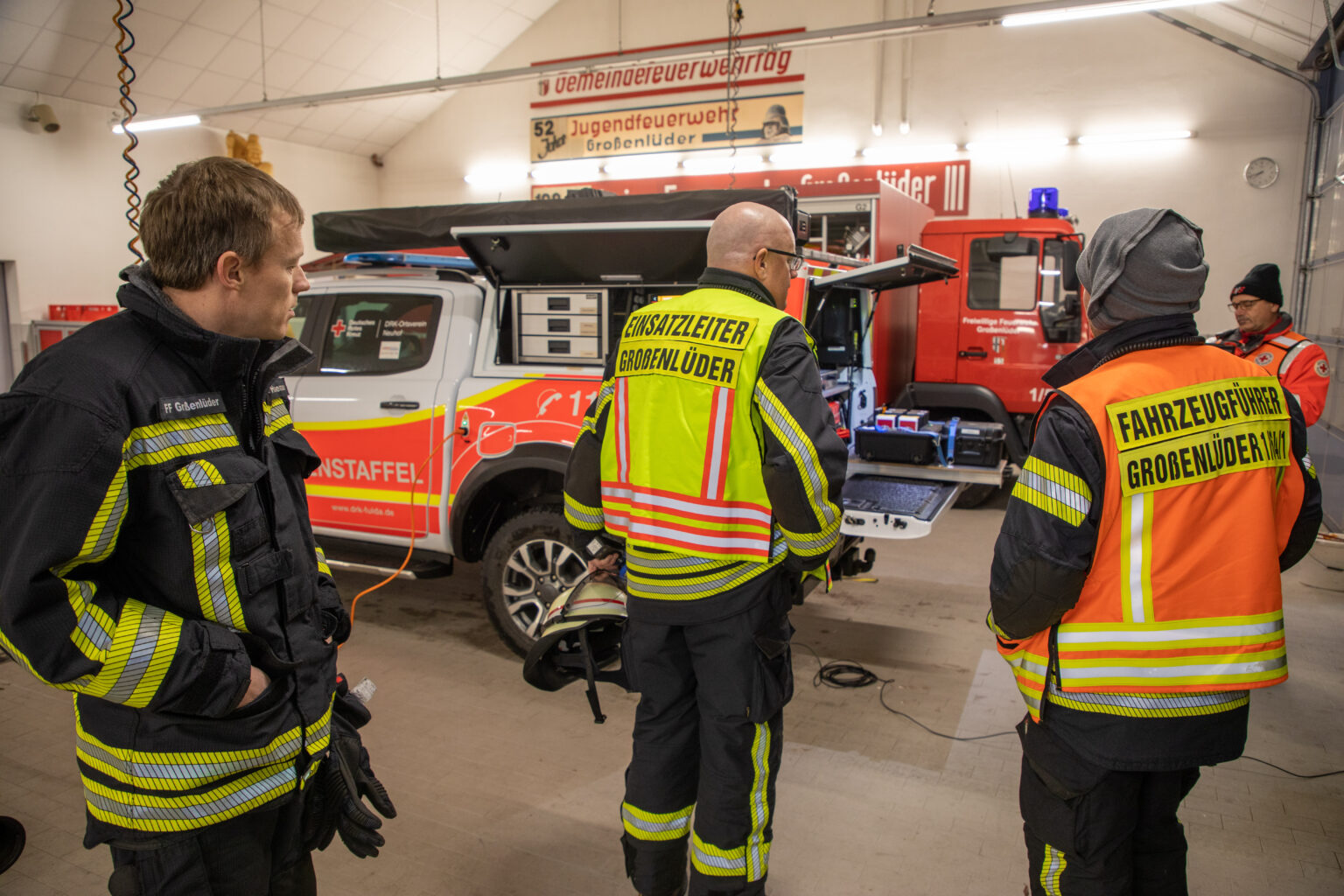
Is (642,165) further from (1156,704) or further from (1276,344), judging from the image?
(1156,704)

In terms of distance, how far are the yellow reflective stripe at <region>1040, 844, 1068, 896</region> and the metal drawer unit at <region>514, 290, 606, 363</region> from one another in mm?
2815

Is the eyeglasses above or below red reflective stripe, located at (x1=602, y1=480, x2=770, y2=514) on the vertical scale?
above

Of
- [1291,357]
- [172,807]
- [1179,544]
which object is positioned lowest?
[172,807]

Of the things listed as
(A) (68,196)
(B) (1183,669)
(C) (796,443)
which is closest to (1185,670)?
(B) (1183,669)

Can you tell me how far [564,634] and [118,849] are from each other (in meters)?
1.24

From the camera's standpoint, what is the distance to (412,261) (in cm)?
446

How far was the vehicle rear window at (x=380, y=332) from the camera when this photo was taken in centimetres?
434

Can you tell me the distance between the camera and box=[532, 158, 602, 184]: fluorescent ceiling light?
1385 cm

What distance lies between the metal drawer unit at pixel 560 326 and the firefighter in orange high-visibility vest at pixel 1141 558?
2590mm

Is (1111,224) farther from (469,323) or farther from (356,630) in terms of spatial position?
(356,630)

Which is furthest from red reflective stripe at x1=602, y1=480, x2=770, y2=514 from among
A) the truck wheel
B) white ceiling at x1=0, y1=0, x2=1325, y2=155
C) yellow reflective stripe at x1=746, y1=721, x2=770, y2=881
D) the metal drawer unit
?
white ceiling at x1=0, y1=0, x2=1325, y2=155

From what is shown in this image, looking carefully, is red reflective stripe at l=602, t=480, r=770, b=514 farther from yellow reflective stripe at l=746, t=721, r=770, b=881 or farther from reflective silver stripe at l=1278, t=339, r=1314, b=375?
reflective silver stripe at l=1278, t=339, r=1314, b=375

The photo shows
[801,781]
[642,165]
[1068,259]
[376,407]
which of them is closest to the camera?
[801,781]

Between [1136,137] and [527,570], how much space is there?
9.69 metres
